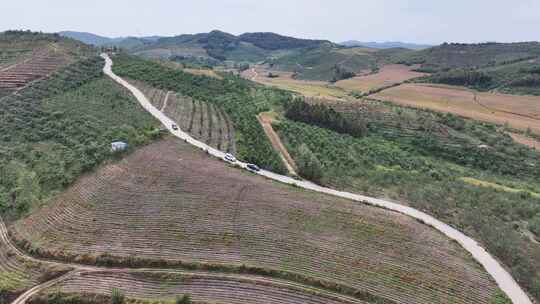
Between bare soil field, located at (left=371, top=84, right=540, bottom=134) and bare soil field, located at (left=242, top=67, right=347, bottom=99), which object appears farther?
bare soil field, located at (left=242, top=67, right=347, bottom=99)

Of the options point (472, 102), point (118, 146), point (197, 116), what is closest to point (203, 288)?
point (118, 146)

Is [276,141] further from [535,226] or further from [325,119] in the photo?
[535,226]

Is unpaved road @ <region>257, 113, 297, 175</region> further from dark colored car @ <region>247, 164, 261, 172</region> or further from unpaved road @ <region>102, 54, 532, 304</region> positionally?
unpaved road @ <region>102, 54, 532, 304</region>

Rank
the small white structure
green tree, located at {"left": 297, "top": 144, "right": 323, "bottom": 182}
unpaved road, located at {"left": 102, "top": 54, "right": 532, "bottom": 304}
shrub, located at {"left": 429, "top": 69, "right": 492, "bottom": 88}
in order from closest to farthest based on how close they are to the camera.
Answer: unpaved road, located at {"left": 102, "top": 54, "right": 532, "bottom": 304}
green tree, located at {"left": 297, "top": 144, "right": 323, "bottom": 182}
the small white structure
shrub, located at {"left": 429, "top": 69, "right": 492, "bottom": 88}

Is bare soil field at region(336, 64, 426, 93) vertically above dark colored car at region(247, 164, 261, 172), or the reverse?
bare soil field at region(336, 64, 426, 93)

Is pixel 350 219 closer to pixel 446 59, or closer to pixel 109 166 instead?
pixel 109 166

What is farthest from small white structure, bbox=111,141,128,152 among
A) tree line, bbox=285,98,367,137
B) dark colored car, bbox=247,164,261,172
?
tree line, bbox=285,98,367,137

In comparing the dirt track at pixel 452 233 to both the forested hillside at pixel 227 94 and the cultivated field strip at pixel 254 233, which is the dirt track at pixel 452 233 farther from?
the forested hillside at pixel 227 94
